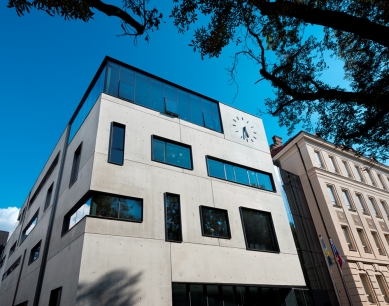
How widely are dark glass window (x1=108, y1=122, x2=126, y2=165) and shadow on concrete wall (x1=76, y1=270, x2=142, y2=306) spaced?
204 inches

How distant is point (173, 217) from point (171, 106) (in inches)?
297

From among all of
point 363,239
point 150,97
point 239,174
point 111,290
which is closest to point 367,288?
point 363,239

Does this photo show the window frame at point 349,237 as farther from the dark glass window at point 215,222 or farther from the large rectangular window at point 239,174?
the dark glass window at point 215,222

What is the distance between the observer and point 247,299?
13430 millimetres

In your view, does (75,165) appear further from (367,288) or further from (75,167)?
(367,288)

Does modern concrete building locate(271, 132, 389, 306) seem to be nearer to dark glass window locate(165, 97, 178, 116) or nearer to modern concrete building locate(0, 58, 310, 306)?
modern concrete building locate(0, 58, 310, 306)

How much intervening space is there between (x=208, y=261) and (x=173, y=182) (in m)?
4.31

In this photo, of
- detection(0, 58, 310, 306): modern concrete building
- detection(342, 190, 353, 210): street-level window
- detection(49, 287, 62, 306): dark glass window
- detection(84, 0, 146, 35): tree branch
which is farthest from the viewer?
detection(342, 190, 353, 210): street-level window

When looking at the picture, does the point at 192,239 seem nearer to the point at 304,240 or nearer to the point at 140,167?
the point at 140,167

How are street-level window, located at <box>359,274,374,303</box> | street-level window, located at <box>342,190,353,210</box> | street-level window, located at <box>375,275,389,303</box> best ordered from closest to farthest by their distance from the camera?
street-level window, located at <box>359,274,374,303</box>, street-level window, located at <box>375,275,389,303</box>, street-level window, located at <box>342,190,353,210</box>

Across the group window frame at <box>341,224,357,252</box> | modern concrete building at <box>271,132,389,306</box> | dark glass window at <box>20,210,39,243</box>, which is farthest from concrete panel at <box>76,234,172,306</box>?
window frame at <box>341,224,357,252</box>

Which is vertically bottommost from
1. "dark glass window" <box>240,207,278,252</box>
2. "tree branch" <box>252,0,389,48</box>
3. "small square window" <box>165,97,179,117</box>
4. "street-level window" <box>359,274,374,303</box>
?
"street-level window" <box>359,274,374,303</box>

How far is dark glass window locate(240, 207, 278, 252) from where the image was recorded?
15.6m

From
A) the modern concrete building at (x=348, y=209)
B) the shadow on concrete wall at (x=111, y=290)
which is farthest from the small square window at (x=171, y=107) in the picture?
the modern concrete building at (x=348, y=209)
